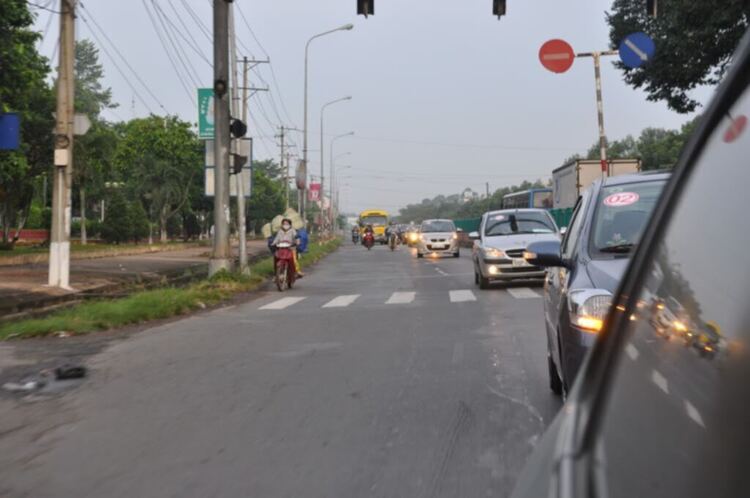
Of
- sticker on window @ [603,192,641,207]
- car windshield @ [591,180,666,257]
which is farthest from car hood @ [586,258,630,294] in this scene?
sticker on window @ [603,192,641,207]

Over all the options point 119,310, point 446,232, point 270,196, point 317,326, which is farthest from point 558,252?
point 270,196

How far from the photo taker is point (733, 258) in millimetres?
1192

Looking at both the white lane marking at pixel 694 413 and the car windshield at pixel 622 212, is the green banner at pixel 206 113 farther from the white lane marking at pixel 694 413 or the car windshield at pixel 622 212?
the white lane marking at pixel 694 413

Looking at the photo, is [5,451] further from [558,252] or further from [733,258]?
[733,258]

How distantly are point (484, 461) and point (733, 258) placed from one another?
323cm

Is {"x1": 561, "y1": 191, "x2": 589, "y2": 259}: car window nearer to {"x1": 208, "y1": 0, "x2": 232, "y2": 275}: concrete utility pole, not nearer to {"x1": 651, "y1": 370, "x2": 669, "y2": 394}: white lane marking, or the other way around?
{"x1": 651, "y1": 370, "x2": 669, "y2": 394}: white lane marking

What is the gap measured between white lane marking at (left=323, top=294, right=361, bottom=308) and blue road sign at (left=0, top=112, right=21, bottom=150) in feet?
20.0

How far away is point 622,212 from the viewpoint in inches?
214

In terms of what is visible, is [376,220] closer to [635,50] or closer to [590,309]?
[635,50]

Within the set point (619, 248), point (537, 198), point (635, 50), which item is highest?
point (635, 50)

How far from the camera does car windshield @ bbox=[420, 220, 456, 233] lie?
1280 inches

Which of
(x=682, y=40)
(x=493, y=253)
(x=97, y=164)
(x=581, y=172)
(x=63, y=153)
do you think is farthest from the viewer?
(x=97, y=164)

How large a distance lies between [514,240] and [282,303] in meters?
4.95

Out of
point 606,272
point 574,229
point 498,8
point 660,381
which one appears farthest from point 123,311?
point 660,381
